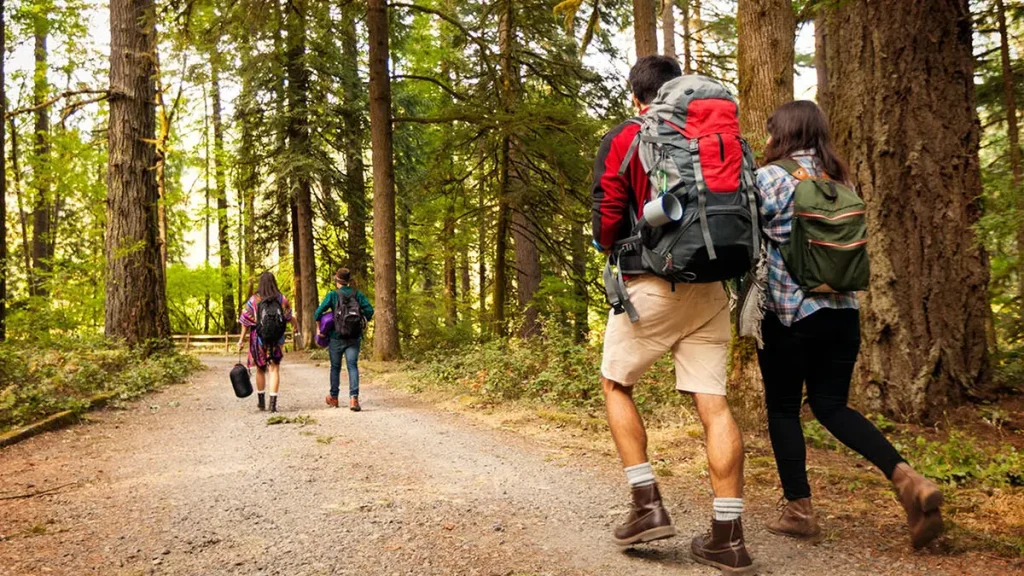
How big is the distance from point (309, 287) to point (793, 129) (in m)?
20.8

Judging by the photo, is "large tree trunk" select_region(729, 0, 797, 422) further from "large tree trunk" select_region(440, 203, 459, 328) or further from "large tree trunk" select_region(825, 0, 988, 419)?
"large tree trunk" select_region(440, 203, 459, 328)

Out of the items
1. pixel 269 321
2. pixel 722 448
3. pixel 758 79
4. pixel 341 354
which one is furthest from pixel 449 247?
pixel 722 448

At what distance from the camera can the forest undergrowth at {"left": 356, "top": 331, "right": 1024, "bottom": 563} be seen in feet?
12.1

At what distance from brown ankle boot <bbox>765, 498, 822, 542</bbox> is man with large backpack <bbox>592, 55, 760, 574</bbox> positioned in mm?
614

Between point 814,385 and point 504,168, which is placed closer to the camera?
point 814,385

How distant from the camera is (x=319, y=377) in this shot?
1416cm

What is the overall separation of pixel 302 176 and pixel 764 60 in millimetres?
16827

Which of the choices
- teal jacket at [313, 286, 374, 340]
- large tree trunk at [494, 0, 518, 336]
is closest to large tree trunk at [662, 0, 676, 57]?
large tree trunk at [494, 0, 518, 336]

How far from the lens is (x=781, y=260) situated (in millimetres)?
3314

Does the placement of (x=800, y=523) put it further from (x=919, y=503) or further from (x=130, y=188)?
(x=130, y=188)

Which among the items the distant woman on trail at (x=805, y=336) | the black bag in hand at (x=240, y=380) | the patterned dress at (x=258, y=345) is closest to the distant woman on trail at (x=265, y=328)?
the patterned dress at (x=258, y=345)

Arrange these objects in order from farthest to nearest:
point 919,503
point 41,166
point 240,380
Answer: point 41,166, point 240,380, point 919,503

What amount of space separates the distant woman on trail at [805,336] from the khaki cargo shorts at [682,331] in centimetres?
36

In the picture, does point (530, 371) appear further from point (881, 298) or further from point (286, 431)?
point (881, 298)
